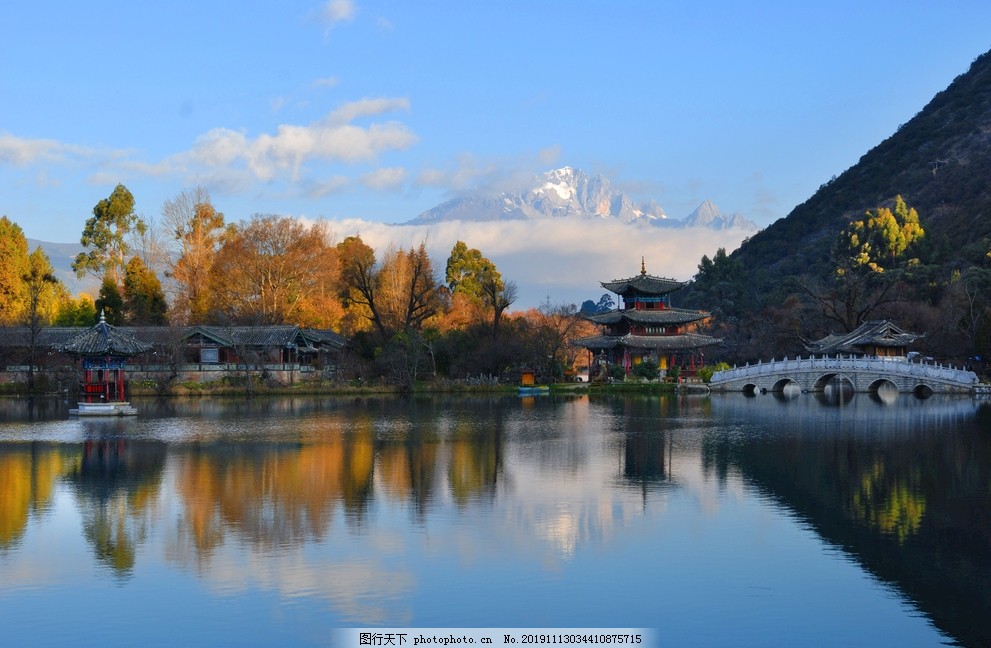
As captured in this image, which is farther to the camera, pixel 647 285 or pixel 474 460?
pixel 647 285

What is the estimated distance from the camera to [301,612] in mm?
14453

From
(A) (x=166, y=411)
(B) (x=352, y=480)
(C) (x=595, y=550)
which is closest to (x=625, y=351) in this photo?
(A) (x=166, y=411)

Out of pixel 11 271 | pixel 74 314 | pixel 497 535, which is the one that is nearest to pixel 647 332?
pixel 74 314

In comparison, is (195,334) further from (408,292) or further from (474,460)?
(474,460)

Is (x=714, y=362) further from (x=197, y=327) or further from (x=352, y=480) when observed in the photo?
(x=352, y=480)

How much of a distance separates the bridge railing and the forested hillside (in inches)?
227

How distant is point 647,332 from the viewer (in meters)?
74.4

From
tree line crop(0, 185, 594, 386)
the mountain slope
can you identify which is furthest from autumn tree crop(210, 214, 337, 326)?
the mountain slope

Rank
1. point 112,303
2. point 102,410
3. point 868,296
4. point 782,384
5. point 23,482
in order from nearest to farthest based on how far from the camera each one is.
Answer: point 23,482 < point 102,410 < point 782,384 < point 112,303 < point 868,296

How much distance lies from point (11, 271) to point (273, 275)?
52.4ft

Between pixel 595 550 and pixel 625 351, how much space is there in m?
55.7

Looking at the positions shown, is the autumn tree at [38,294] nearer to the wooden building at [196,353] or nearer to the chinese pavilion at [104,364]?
the wooden building at [196,353]

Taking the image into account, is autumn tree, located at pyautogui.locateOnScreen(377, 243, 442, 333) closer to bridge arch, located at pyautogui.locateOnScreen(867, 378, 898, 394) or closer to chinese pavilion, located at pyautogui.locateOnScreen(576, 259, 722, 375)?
chinese pavilion, located at pyautogui.locateOnScreen(576, 259, 722, 375)

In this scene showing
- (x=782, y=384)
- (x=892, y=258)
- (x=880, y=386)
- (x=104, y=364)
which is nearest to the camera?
(x=104, y=364)
